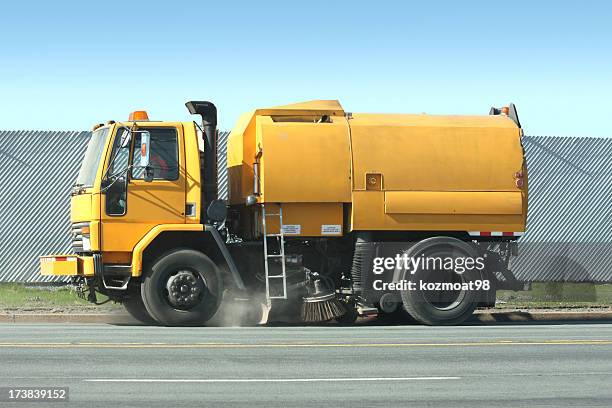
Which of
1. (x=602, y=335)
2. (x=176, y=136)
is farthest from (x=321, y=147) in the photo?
(x=602, y=335)

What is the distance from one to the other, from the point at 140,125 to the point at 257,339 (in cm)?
420

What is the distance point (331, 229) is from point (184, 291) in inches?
96.0

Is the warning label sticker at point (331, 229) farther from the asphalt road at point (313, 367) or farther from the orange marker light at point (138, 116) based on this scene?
the orange marker light at point (138, 116)

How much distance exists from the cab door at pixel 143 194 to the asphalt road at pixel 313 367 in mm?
1523

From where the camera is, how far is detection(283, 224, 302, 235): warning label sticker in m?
16.4

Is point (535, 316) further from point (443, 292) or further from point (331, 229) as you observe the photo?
point (331, 229)

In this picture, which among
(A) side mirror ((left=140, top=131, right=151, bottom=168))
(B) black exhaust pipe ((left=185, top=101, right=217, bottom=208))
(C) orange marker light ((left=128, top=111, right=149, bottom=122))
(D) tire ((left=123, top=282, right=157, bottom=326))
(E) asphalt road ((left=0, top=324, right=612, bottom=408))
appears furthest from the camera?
(D) tire ((left=123, top=282, right=157, bottom=326))

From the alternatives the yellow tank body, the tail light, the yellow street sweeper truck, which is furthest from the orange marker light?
the tail light

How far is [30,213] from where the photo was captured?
2242cm

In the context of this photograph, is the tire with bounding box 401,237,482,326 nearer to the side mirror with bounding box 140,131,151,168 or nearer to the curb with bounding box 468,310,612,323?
the curb with bounding box 468,310,612,323

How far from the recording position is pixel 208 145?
16.6 metres

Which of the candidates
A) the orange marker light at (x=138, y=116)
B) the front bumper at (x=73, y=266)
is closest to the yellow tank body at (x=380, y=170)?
the orange marker light at (x=138, y=116)

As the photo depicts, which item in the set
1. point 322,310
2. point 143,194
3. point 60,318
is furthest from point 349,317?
point 60,318

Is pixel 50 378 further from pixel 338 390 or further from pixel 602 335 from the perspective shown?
pixel 602 335
